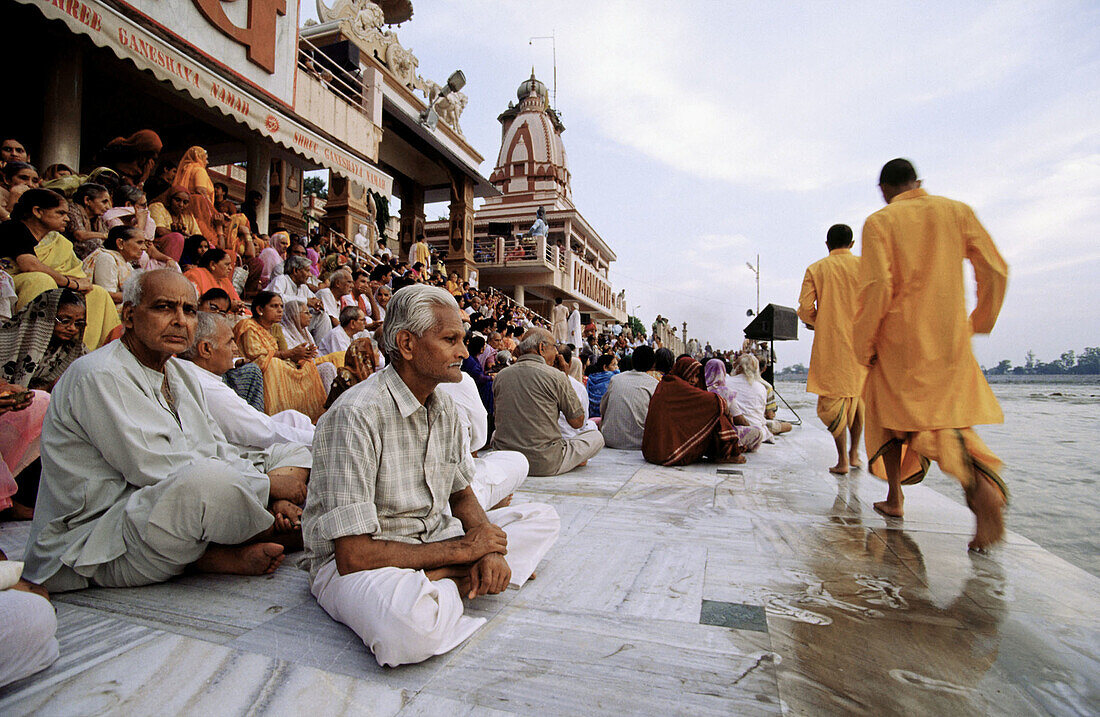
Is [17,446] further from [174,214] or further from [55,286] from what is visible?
[174,214]

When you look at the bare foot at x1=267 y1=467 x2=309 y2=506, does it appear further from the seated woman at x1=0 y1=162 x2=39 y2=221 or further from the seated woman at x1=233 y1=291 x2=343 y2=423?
the seated woman at x1=0 y1=162 x2=39 y2=221

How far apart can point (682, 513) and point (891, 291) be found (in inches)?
63.2

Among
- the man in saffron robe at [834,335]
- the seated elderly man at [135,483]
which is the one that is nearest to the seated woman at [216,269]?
the seated elderly man at [135,483]

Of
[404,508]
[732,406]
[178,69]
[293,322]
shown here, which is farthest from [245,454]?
[178,69]

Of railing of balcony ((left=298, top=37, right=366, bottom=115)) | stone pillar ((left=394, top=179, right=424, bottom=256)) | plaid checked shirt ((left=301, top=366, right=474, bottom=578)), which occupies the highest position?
railing of balcony ((left=298, top=37, right=366, bottom=115))

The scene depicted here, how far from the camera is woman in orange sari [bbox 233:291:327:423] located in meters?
3.88

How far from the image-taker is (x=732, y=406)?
5660 millimetres

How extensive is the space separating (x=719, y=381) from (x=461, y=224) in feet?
36.0

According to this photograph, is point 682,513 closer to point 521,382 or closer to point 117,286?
Answer: point 521,382

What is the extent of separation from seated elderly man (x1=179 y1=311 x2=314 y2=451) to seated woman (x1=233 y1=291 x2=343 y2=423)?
1.03 meters

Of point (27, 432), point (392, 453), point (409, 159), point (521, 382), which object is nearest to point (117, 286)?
point (27, 432)

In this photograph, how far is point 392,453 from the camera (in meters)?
1.67

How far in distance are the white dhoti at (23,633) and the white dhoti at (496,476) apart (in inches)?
58.3

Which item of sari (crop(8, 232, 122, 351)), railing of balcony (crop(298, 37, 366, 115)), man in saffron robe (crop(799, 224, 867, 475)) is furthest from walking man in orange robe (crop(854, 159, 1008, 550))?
railing of balcony (crop(298, 37, 366, 115))
